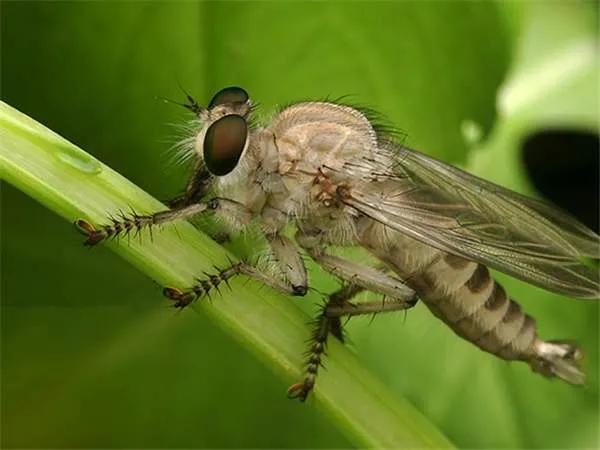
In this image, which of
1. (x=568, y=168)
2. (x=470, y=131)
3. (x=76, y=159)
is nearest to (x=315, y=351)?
(x=76, y=159)

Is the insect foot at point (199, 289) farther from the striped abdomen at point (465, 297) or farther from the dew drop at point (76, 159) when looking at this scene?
the striped abdomen at point (465, 297)

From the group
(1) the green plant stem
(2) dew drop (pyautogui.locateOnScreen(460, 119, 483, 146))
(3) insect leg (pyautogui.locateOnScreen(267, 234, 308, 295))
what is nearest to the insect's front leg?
(1) the green plant stem

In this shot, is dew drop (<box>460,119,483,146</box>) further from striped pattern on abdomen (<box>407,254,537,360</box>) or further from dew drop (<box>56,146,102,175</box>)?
dew drop (<box>56,146,102,175</box>)

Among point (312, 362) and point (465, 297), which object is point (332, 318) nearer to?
point (312, 362)

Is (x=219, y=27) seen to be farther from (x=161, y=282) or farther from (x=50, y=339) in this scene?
(x=161, y=282)

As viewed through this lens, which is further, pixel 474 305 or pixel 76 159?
pixel 474 305

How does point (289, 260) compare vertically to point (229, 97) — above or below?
below

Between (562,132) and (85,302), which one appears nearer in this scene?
(85,302)

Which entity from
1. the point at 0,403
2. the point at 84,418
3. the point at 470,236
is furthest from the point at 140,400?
the point at 470,236
